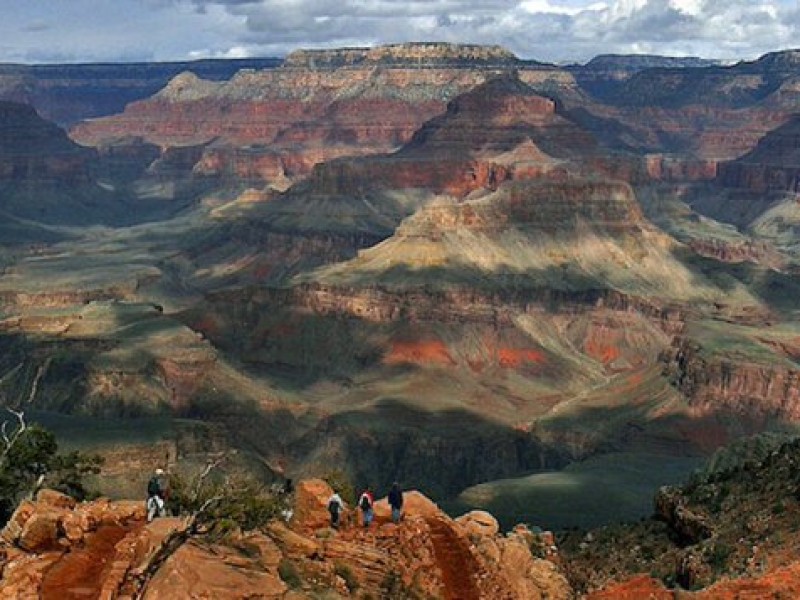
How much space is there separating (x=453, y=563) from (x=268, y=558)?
7.50 meters

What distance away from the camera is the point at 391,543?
117 ft

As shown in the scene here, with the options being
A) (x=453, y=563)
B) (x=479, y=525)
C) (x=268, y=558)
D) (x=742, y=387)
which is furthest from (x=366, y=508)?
(x=742, y=387)

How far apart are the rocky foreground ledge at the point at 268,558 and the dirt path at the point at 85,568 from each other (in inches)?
1.4

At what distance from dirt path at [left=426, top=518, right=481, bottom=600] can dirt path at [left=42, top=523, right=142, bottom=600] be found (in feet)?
30.7

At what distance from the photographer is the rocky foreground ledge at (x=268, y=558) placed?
28812mm

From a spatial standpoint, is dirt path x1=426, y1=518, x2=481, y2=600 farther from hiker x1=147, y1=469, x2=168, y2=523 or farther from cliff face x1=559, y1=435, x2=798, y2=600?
hiker x1=147, y1=469, x2=168, y2=523

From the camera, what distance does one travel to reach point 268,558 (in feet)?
102

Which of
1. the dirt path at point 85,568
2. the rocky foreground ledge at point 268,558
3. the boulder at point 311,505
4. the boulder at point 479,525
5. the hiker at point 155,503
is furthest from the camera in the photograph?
the boulder at point 479,525

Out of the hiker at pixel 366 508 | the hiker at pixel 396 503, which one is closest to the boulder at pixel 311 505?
the hiker at pixel 366 508

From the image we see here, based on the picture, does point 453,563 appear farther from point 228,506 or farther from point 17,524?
point 17,524

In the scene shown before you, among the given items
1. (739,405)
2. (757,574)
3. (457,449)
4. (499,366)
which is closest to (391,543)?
(757,574)

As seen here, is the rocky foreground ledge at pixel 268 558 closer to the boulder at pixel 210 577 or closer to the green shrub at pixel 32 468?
the boulder at pixel 210 577

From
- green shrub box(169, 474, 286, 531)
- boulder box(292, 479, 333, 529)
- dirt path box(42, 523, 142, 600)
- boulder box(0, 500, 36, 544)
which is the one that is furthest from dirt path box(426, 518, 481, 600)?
boulder box(0, 500, 36, 544)

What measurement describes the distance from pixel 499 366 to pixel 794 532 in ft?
381
